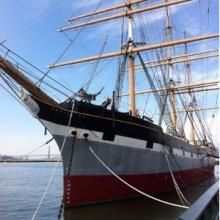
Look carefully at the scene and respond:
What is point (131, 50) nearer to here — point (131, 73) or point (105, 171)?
point (131, 73)

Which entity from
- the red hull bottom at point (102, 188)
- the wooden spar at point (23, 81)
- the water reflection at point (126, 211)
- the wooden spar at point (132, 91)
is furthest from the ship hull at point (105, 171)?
the wooden spar at point (132, 91)

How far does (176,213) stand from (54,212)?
195 inches

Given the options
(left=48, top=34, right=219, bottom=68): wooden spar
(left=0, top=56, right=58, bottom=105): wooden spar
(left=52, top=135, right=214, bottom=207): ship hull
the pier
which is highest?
(left=48, top=34, right=219, bottom=68): wooden spar

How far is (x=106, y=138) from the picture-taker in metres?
14.4

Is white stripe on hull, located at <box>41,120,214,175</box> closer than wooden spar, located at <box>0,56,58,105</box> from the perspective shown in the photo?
No

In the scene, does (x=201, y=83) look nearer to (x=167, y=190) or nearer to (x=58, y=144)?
(x=167, y=190)

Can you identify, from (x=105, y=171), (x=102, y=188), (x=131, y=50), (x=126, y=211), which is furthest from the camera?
(x=131, y=50)

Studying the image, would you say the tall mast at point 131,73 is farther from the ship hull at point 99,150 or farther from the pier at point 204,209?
the pier at point 204,209

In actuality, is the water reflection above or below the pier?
below

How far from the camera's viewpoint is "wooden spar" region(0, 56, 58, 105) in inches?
481

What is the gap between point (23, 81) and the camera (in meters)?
12.7

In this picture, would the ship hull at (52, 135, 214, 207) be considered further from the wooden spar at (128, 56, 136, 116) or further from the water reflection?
the wooden spar at (128, 56, 136, 116)

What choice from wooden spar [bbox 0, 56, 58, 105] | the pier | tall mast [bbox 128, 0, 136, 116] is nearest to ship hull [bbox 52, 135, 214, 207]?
wooden spar [bbox 0, 56, 58, 105]

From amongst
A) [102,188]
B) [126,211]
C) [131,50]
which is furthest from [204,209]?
[131,50]
